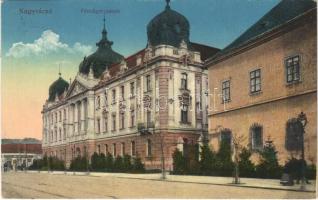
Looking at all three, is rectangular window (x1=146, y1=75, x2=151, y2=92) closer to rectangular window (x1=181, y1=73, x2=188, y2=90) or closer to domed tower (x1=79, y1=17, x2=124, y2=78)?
rectangular window (x1=181, y1=73, x2=188, y2=90)

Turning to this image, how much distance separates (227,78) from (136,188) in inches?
251

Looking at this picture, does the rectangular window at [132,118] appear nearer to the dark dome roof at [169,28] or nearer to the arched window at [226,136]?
the dark dome roof at [169,28]

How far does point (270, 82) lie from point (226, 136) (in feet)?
10.9

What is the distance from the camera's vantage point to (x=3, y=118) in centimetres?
1719

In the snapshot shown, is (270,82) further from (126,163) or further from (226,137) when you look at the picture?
(126,163)

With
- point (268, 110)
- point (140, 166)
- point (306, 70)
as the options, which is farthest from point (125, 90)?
point (306, 70)

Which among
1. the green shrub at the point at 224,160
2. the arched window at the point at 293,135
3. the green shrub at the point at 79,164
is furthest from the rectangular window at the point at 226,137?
the green shrub at the point at 79,164

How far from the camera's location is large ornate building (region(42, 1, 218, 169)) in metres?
21.6

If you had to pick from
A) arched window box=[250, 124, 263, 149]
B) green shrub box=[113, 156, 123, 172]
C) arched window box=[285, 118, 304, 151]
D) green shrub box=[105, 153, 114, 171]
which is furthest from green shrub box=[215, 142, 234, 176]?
green shrub box=[105, 153, 114, 171]

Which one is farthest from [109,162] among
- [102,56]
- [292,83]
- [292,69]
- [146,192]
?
[292,69]

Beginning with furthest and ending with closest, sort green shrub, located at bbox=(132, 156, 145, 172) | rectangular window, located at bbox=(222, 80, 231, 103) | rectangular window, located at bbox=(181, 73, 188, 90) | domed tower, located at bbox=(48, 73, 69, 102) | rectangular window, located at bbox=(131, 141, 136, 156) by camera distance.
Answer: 1. rectangular window, located at bbox=(131, 141, 136, 156)
2. green shrub, located at bbox=(132, 156, 145, 172)
3. rectangular window, located at bbox=(181, 73, 188, 90)
4. rectangular window, located at bbox=(222, 80, 231, 103)
5. domed tower, located at bbox=(48, 73, 69, 102)

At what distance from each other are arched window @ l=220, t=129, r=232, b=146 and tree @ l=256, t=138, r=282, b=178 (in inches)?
65.7

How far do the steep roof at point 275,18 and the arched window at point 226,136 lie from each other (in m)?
3.58

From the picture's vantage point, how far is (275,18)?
17438 mm
